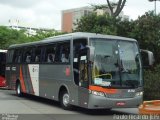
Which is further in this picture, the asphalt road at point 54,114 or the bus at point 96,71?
the bus at point 96,71

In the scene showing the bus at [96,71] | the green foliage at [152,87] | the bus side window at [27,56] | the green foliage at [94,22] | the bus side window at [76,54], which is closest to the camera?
the bus at [96,71]

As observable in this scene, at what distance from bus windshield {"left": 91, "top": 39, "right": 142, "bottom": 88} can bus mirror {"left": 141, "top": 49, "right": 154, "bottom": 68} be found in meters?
0.50

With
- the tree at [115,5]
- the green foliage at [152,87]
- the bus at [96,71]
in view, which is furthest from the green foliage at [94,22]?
the bus at [96,71]

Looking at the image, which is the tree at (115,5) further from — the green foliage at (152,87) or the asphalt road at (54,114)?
the asphalt road at (54,114)

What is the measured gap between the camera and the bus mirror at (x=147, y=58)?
60.1ft

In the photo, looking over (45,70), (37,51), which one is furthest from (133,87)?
(37,51)

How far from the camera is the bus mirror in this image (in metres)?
18.3

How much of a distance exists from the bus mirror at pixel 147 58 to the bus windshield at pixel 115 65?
0.50m

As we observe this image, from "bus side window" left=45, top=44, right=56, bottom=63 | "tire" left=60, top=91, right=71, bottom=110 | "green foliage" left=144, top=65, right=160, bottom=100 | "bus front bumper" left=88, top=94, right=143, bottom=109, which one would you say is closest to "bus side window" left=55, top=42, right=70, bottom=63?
"bus side window" left=45, top=44, right=56, bottom=63

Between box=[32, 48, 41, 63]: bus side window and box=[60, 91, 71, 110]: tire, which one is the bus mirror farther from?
box=[32, 48, 41, 63]: bus side window

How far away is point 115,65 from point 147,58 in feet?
6.20

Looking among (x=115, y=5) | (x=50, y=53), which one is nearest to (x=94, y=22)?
(x=115, y=5)

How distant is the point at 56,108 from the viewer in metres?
19.9

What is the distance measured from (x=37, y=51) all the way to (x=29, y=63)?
130 cm
